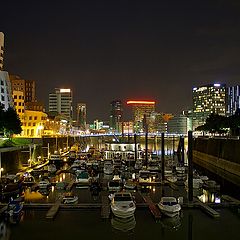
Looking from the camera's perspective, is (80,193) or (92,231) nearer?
(92,231)

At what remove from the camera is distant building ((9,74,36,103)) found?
16125cm

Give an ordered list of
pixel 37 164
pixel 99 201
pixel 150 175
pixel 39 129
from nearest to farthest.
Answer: pixel 99 201
pixel 150 175
pixel 37 164
pixel 39 129

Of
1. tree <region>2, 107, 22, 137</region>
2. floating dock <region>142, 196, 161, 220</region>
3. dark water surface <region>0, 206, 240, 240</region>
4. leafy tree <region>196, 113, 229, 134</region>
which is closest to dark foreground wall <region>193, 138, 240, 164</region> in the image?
leafy tree <region>196, 113, 229, 134</region>

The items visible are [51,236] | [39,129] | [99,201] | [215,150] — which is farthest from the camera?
[39,129]

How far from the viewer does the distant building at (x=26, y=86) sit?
529 ft

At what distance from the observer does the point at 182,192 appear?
1480 inches

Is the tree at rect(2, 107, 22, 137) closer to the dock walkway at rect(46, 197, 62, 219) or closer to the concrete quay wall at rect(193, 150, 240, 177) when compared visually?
the concrete quay wall at rect(193, 150, 240, 177)

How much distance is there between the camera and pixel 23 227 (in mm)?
25250

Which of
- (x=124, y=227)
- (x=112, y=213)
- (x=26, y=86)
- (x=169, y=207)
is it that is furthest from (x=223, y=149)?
(x=26, y=86)

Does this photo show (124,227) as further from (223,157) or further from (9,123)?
(9,123)

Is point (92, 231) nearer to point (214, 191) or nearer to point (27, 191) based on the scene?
point (27, 191)

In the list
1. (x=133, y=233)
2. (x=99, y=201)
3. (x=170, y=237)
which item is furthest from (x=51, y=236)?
(x=99, y=201)

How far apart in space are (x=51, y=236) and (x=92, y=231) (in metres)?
2.66

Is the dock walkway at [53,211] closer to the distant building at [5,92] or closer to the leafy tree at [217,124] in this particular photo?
the leafy tree at [217,124]
